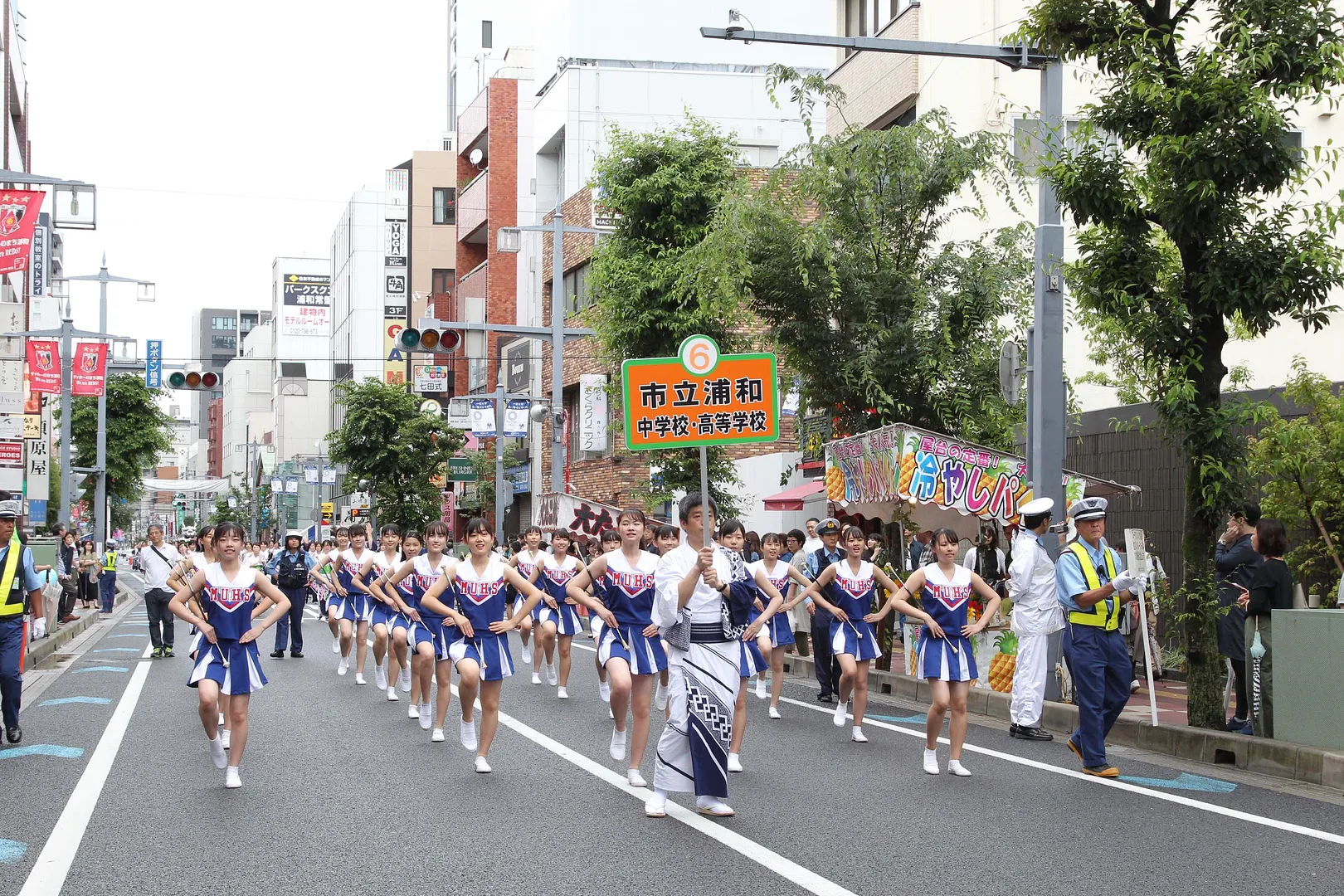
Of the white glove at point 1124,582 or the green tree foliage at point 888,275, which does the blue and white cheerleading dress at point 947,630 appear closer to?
the white glove at point 1124,582

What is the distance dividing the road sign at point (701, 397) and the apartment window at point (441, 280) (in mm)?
70165

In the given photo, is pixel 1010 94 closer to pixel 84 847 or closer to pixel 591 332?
pixel 591 332

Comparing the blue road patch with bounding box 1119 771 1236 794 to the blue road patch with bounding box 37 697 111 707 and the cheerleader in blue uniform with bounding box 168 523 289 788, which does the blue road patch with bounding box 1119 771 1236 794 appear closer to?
the cheerleader in blue uniform with bounding box 168 523 289 788

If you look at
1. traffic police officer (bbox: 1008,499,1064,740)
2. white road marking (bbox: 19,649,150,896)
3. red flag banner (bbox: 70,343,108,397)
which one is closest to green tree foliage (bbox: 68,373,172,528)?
red flag banner (bbox: 70,343,108,397)

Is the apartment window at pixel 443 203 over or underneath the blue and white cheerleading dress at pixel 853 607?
over

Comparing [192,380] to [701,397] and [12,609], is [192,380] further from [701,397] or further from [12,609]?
[701,397]

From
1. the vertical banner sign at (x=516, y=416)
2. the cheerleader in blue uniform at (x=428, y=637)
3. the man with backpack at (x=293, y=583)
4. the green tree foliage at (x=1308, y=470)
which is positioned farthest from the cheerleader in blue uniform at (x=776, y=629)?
the vertical banner sign at (x=516, y=416)

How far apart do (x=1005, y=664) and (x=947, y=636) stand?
15.1 feet

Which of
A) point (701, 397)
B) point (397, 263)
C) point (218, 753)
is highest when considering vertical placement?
point (397, 263)

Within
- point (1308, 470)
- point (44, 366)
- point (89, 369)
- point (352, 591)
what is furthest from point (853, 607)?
point (89, 369)

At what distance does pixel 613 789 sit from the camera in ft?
31.4

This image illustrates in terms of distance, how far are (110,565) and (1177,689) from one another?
32397 mm

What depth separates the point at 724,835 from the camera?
26.3 ft

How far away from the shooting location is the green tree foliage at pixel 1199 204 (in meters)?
11.2
